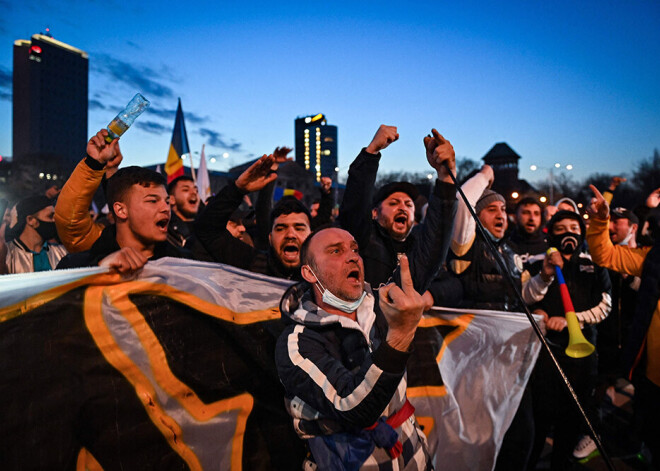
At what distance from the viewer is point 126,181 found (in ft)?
9.29

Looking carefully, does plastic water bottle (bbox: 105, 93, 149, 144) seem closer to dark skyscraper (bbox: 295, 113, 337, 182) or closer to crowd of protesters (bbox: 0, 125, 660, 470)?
crowd of protesters (bbox: 0, 125, 660, 470)

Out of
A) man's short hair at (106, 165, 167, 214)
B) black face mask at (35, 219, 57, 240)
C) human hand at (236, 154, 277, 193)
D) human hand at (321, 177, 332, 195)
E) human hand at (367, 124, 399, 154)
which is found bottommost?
black face mask at (35, 219, 57, 240)

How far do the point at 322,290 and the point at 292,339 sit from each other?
34 centimetres

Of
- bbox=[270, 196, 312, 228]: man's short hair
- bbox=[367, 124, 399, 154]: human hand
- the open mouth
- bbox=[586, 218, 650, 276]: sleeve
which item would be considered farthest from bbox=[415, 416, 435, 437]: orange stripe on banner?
bbox=[586, 218, 650, 276]: sleeve

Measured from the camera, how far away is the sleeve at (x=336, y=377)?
5.43 ft

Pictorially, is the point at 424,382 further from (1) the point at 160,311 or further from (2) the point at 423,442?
(1) the point at 160,311

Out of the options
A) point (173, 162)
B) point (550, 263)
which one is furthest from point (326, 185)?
point (173, 162)

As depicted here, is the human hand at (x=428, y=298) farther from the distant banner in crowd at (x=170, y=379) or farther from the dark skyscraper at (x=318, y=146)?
the dark skyscraper at (x=318, y=146)

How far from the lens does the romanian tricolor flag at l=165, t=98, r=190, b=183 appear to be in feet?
27.0

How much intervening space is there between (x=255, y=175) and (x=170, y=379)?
64.5 inches

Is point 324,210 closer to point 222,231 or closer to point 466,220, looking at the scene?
point 222,231

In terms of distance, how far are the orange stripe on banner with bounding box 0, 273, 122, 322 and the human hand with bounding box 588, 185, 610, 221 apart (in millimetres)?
3798

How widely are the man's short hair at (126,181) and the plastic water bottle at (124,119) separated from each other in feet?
0.79

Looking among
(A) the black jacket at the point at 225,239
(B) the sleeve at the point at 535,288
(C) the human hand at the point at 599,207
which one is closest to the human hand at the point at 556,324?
(B) the sleeve at the point at 535,288
